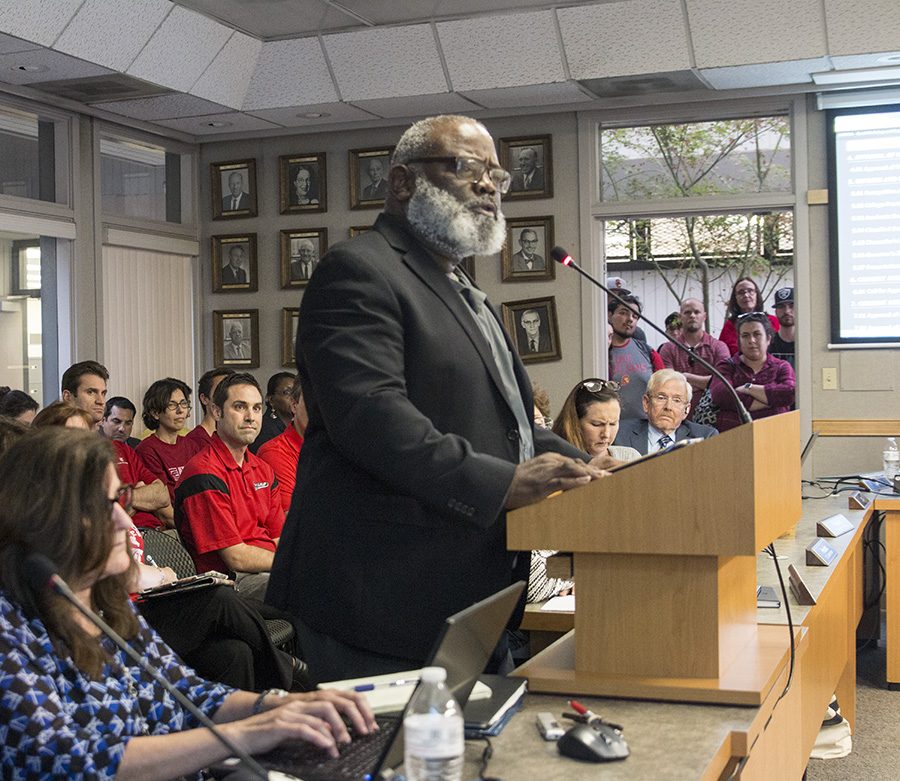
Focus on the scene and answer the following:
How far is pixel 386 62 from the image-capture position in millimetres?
6180

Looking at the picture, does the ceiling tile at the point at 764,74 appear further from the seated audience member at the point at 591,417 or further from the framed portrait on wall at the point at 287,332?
the framed portrait on wall at the point at 287,332

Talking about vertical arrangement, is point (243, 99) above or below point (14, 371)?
above

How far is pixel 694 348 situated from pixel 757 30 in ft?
6.37

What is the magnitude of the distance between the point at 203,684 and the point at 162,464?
3.85 meters

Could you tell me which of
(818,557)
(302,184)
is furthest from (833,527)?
(302,184)

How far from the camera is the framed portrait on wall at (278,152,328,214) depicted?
23.4 feet

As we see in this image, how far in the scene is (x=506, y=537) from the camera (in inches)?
70.9

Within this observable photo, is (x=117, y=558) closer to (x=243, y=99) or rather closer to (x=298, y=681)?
(x=298, y=681)

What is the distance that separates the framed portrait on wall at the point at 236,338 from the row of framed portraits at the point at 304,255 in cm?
15

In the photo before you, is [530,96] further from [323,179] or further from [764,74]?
[323,179]

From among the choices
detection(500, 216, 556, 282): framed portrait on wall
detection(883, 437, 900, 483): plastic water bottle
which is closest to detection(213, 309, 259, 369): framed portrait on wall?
detection(500, 216, 556, 282): framed portrait on wall

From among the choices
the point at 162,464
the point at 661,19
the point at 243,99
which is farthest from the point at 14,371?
the point at 661,19

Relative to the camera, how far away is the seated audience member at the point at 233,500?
408 centimetres

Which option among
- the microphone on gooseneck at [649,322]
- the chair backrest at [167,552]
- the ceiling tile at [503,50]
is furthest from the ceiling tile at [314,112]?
the microphone on gooseneck at [649,322]
